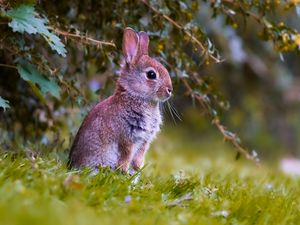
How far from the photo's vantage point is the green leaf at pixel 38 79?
5148 mm

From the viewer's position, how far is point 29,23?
→ 472cm

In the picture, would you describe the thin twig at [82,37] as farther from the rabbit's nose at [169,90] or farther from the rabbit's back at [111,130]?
the rabbit's nose at [169,90]

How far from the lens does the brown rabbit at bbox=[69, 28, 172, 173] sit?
212 inches

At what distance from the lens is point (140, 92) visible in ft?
18.8

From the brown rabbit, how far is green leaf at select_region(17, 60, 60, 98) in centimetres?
45

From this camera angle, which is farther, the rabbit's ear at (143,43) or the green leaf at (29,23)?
the rabbit's ear at (143,43)

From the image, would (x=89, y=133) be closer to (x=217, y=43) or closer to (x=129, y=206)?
(x=129, y=206)

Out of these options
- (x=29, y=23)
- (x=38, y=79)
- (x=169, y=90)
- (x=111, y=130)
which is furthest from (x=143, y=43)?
(x=29, y=23)

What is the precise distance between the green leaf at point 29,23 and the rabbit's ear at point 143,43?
990 millimetres

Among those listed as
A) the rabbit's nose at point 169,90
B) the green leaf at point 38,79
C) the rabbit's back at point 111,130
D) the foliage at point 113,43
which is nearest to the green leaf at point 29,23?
the foliage at point 113,43

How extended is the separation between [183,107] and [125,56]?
260 inches

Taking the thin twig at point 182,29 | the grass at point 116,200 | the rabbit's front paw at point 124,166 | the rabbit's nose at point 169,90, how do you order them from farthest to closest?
the rabbit's nose at point 169,90, the thin twig at point 182,29, the rabbit's front paw at point 124,166, the grass at point 116,200

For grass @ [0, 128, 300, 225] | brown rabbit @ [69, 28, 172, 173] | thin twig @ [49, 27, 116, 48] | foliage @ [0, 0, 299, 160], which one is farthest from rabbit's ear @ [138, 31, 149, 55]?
grass @ [0, 128, 300, 225]

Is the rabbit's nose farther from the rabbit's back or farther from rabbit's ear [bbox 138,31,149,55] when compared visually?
rabbit's ear [bbox 138,31,149,55]
